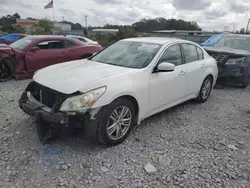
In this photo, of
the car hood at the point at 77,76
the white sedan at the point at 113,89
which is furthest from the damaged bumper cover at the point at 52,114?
the car hood at the point at 77,76

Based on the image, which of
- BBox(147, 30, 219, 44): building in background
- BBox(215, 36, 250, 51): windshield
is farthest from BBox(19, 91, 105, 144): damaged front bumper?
BBox(147, 30, 219, 44): building in background

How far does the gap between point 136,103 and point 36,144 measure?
5.09 ft

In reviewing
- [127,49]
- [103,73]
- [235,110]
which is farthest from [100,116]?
[235,110]

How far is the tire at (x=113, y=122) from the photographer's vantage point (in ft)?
9.41

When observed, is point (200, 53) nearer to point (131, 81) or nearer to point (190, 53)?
point (190, 53)

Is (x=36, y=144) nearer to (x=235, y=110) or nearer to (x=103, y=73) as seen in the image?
(x=103, y=73)

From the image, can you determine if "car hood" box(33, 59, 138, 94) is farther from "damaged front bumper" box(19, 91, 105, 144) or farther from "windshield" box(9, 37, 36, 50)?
"windshield" box(9, 37, 36, 50)

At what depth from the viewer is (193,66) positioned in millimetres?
4469

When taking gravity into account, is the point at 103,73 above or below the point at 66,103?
above

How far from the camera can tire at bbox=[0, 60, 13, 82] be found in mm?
6242

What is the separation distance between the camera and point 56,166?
2.69m

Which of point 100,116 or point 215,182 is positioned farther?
point 100,116

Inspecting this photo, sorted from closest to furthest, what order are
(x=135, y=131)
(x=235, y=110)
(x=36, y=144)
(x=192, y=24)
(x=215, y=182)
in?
(x=215, y=182) < (x=36, y=144) < (x=135, y=131) < (x=235, y=110) < (x=192, y=24)

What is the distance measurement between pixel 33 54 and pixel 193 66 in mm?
4614
